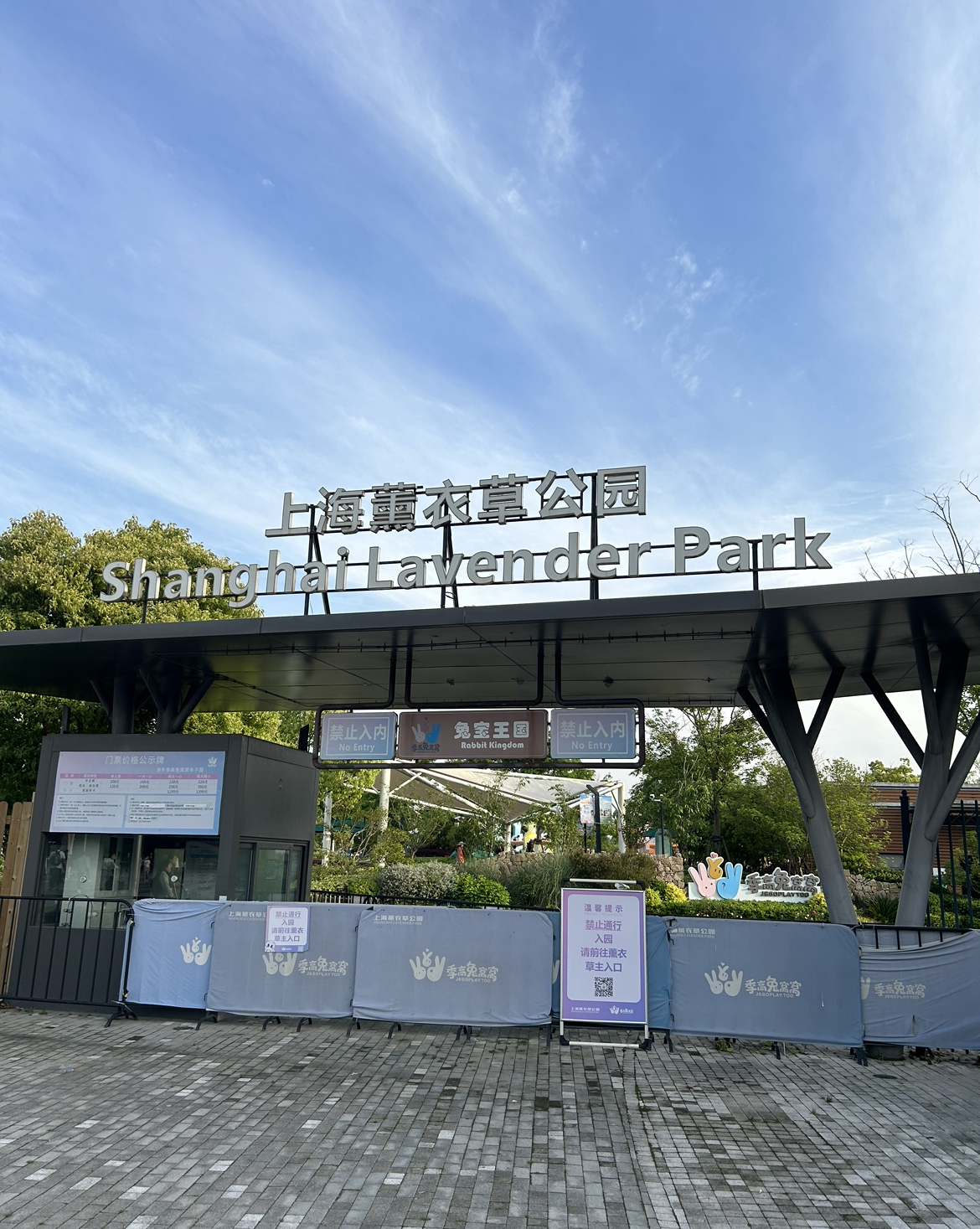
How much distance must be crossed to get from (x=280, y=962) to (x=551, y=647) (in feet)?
16.8

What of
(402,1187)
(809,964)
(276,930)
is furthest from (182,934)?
(809,964)

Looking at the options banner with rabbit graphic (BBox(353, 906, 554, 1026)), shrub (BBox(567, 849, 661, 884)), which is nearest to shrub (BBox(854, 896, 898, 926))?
shrub (BBox(567, 849, 661, 884))

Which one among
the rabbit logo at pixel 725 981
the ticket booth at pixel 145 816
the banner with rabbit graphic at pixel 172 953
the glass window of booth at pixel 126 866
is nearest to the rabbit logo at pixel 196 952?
the banner with rabbit graphic at pixel 172 953

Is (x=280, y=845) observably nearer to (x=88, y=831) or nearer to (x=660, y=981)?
(x=88, y=831)

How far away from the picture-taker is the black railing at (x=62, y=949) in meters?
12.1

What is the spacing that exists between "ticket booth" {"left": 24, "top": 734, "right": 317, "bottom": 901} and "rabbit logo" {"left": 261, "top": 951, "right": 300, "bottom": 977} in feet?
7.75

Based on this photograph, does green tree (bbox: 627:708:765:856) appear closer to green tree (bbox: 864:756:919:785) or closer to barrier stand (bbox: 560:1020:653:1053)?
green tree (bbox: 864:756:919:785)

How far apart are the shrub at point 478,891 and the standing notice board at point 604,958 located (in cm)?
986

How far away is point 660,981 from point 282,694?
869 centimetres

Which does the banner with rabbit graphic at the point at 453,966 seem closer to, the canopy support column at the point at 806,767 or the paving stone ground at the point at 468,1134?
the paving stone ground at the point at 468,1134

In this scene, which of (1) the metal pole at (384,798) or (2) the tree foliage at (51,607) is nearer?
(2) the tree foliage at (51,607)

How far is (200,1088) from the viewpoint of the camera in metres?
8.20

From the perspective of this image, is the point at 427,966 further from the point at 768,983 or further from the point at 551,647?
the point at 551,647

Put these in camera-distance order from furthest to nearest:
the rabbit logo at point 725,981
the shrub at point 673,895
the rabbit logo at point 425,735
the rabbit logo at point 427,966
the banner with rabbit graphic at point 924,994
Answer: the shrub at point 673,895 → the rabbit logo at point 425,735 → the rabbit logo at point 427,966 → the rabbit logo at point 725,981 → the banner with rabbit graphic at point 924,994
